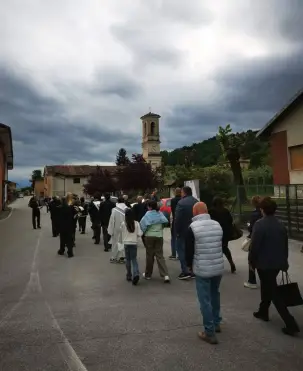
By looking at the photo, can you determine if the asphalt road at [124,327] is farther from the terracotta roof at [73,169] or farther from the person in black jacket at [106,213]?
the terracotta roof at [73,169]

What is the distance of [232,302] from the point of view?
647 centimetres

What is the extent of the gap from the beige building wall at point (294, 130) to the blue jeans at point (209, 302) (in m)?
14.5

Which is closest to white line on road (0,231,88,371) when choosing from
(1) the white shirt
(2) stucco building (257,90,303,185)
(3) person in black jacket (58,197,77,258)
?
(3) person in black jacket (58,197,77,258)

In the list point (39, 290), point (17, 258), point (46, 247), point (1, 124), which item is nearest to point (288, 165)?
point (46, 247)

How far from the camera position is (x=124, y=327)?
5270 mm

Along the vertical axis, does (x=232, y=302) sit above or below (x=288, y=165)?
below

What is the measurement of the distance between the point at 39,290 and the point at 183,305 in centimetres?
285

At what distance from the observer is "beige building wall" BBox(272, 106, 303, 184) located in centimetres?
1811

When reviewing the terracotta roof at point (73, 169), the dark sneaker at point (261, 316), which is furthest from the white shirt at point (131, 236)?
the terracotta roof at point (73, 169)

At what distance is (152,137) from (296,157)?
71697 mm

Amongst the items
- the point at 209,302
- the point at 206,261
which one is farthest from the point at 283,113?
the point at 209,302

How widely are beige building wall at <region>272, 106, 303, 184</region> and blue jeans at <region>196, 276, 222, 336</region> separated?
1455 centimetres

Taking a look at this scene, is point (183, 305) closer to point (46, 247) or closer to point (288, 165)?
point (46, 247)

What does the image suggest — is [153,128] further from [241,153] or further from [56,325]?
[56,325]
